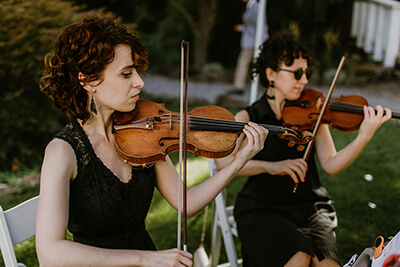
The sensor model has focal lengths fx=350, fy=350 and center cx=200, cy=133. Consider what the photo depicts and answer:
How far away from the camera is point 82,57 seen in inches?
49.3

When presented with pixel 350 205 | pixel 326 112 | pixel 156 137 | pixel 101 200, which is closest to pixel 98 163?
pixel 101 200

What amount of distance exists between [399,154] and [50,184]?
4.16m

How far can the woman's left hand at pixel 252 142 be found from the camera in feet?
4.48

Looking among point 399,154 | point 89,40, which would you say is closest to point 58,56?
point 89,40

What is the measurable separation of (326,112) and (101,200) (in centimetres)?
133

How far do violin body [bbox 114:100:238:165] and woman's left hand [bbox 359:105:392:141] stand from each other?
2.29 feet

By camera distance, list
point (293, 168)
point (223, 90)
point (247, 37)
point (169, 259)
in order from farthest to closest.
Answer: point (223, 90), point (247, 37), point (293, 168), point (169, 259)

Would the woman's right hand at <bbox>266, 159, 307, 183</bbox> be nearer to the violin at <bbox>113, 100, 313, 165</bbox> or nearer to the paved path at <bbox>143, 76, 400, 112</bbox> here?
the violin at <bbox>113, 100, 313, 165</bbox>

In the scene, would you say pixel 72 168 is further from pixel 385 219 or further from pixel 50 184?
pixel 385 219

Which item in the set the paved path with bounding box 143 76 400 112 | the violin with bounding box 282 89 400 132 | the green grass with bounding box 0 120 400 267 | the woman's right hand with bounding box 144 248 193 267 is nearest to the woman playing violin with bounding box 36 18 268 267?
the woman's right hand with bounding box 144 248 193 267

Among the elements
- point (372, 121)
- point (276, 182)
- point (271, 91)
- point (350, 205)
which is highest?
point (271, 91)

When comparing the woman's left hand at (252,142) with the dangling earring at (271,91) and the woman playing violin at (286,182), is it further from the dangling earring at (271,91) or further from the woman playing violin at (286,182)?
the dangling earring at (271,91)

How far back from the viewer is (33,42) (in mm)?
3643

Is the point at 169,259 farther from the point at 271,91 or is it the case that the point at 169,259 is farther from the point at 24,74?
the point at 24,74
